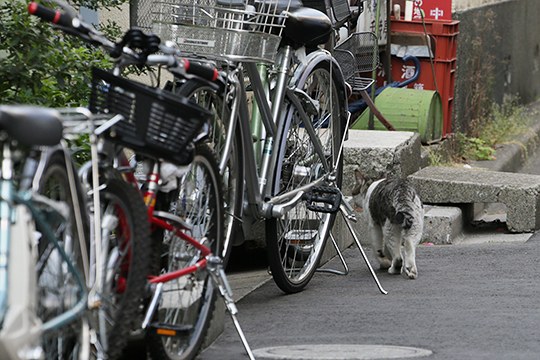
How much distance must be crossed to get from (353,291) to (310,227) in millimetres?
501

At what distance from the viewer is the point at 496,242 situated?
361 inches

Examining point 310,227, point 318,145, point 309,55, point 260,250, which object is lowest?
point 260,250

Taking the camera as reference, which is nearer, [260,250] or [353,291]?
[353,291]

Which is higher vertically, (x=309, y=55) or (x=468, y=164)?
(x=309, y=55)

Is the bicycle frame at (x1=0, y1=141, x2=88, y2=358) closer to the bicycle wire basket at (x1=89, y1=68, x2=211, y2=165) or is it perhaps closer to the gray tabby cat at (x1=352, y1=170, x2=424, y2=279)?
the bicycle wire basket at (x1=89, y1=68, x2=211, y2=165)

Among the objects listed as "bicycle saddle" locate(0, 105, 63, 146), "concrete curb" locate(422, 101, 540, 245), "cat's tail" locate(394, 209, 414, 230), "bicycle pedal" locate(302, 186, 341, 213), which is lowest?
"concrete curb" locate(422, 101, 540, 245)

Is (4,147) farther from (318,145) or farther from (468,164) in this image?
(468,164)

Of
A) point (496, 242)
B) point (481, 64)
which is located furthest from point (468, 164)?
point (496, 242)

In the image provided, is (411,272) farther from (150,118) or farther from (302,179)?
(150,118)

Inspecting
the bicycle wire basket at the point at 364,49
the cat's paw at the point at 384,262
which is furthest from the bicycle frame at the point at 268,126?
the bicycle wire basket at the point at 364,49

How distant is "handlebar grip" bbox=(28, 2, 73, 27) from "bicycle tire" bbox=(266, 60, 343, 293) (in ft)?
8.09

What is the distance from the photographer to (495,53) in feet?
50.9

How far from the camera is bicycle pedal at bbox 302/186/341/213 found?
6930 mm

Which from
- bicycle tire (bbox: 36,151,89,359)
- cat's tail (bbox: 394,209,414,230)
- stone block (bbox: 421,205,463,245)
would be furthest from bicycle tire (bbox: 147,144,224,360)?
stone block (bbox: 421,205,463,245)
